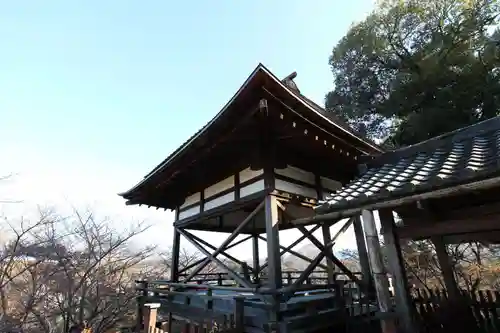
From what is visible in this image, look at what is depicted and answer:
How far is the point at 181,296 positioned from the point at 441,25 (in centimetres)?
1308

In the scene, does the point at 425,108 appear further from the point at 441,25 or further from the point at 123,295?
the point at 123,295

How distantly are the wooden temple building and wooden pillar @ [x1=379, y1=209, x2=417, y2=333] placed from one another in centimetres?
1

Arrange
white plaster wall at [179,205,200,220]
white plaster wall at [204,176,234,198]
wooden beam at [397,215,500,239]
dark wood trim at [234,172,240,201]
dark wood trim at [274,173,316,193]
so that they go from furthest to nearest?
white plaster wall at [179,205,200,220], white plaster wall at [204,176,234,198], dark wood trim at [234,172,240,201], dark wood trim at [274,173,316,193], wooden beam at [397,215,500,239]

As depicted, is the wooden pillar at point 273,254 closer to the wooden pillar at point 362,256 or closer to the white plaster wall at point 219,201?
the white plaster wall at point 219,201

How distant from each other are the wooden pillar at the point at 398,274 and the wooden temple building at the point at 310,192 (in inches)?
0.5

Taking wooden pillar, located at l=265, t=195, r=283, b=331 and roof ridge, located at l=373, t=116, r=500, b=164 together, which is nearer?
wooden pillar, located at l=265, t=195, r=283, b=331

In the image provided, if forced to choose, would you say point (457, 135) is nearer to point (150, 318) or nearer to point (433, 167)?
point (433, 167)

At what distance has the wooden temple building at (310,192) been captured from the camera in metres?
3.22

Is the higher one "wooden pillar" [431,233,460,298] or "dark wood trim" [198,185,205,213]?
"dark wood trim" [198,185,205,213]

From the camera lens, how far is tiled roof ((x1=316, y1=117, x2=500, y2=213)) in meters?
2.83

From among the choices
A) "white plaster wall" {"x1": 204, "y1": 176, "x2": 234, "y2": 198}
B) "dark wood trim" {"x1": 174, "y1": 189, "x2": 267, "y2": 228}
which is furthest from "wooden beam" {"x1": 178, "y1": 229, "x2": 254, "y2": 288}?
"white plaster wall" {"x1": 204, "y1": 176, "x2": 234, "y2": 198}

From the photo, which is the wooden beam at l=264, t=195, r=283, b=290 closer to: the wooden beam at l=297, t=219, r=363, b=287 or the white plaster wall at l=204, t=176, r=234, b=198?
the wooden beam at l=297, t=219, r=363, b=287

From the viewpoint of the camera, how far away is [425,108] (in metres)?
9.30

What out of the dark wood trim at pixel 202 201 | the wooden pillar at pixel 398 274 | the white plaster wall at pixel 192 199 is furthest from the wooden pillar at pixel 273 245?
the white plaster wall at pixel 192 199
